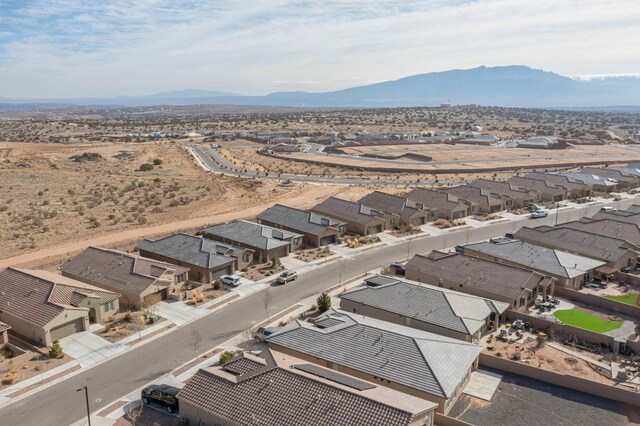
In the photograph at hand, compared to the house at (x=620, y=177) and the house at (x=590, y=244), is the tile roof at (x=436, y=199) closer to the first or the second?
the house at (x=590, y=244)

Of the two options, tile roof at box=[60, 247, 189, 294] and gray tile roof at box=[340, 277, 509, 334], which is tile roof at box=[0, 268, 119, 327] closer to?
tile roof at box=[60, 247, 189, 294]

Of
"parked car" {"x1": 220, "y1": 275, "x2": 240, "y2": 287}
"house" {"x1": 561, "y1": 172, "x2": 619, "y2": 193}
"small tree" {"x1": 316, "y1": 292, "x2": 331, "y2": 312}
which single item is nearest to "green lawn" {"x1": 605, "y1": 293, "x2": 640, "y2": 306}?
"small tree" {"x1": 316, "y1": 292, "x2": 331, "y2": 312}

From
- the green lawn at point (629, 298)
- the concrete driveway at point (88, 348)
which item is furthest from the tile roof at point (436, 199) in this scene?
the concrete driveway at point (88, 348)

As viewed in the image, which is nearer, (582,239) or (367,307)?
(367,307)

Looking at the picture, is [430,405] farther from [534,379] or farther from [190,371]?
[190,371]

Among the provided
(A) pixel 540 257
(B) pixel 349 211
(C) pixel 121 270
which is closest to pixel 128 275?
(C) pixel 121 270

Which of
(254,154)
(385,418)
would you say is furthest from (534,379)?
(254,154)

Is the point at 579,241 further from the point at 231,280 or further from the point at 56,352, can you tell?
the point at 56,352
